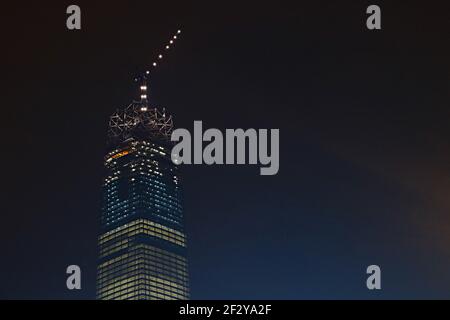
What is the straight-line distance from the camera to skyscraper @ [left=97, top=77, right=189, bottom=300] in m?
58.0

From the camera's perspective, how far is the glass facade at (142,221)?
5825cm

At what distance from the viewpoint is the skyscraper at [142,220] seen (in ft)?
190

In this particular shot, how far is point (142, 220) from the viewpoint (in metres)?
63.5

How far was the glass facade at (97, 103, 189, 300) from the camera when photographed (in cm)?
5825

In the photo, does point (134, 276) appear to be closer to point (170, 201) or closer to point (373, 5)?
point (170, 201)

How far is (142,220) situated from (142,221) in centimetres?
22

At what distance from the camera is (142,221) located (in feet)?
208
